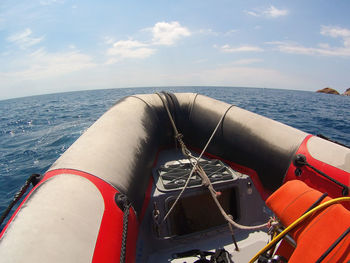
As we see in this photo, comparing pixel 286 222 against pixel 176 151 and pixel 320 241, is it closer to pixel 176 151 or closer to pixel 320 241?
pixel 320 241

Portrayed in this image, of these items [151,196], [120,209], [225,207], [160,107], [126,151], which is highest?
[160,107]

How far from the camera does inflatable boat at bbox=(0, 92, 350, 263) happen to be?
1.07 metres

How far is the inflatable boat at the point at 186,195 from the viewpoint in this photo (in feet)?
3.51

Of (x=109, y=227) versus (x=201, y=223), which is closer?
(x=109, y=227)

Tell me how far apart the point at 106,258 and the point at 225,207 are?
5.73 feet

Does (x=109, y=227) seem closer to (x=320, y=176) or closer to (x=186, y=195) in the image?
(x=186, y=195)

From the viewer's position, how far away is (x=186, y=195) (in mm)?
2293

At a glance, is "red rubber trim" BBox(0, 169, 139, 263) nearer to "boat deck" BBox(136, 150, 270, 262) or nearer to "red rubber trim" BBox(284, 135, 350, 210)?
"boat deck" BBox(136, 150, 270, 262)

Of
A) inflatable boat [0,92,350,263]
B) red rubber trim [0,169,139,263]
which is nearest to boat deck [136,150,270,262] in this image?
inflatable boat [0,92,350,263]

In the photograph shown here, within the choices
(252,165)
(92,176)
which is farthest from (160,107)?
(92,176)

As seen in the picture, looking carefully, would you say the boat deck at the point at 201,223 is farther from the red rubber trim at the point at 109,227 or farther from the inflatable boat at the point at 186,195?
the red rubber trim at the point at 109,227

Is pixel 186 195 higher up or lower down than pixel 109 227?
lower down

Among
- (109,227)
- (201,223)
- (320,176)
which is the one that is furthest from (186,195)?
(320,176)

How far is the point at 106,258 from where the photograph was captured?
1.17 m
